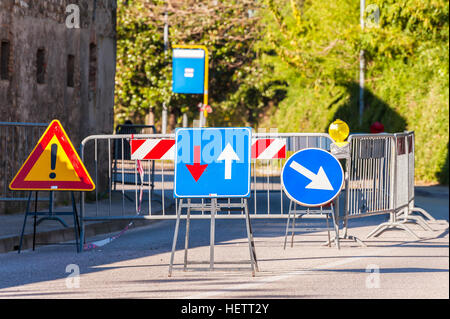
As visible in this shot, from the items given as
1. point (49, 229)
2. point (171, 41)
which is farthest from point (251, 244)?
point (171, 41)

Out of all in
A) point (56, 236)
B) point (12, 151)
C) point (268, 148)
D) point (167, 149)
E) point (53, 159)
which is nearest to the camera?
point (53, 159)

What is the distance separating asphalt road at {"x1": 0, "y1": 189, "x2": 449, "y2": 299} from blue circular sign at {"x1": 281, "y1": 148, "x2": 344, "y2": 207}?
0.66 m

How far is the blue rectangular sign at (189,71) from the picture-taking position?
32062 millimetres

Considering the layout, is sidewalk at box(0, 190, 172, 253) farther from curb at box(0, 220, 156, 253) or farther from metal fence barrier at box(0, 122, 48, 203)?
metal fence barrier at box(0, 122, 48, 203)

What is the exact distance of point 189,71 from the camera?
3262cm

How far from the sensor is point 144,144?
40.5 feet

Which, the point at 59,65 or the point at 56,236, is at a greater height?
the point at 59,65

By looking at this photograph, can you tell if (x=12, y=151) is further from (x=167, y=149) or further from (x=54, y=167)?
(x=167, y=149)

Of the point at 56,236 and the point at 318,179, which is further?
the point at 56,236

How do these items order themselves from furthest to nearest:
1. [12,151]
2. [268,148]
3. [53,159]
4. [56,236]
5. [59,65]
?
[59,65] < [12,151] < [56,236] < [268,148] < [53,159]

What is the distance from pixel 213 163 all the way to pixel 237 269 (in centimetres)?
110

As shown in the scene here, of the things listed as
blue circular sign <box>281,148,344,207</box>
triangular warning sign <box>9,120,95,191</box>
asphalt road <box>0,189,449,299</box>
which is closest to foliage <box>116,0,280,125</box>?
asphalt road <box>0,189,449,299</box>
